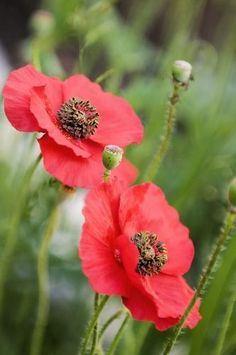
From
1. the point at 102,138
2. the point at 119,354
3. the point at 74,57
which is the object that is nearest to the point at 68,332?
the point at 119,354

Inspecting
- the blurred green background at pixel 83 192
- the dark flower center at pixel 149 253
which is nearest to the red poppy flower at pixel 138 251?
the dark flower center at pixel 149 253

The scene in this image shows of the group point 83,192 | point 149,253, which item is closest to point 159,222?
point 149,253

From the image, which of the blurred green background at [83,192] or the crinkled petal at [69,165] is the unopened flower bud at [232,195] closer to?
the crinkled petal at [69,165]

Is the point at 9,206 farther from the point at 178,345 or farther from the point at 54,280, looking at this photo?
the point at 178,345

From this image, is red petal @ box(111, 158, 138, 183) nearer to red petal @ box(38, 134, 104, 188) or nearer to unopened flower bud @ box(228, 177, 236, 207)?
red petal @ box(38, 134, 104, 188)

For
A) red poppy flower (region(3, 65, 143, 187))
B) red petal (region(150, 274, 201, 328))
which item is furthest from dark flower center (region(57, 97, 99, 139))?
red petal (region(150, 274, 201, 328))

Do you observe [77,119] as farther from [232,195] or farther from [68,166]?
[232,195]
